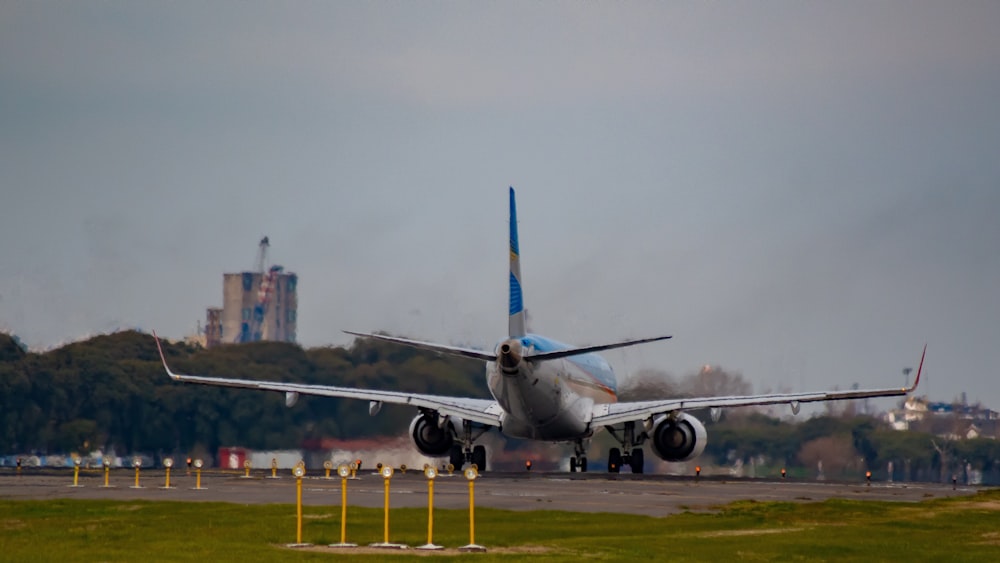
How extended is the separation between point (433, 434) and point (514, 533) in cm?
3899

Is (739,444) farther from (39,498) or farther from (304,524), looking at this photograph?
(304,524)

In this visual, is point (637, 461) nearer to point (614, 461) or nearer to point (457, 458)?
point (614, 461)

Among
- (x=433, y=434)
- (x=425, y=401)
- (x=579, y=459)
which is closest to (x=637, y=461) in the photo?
(x=579, y=459)

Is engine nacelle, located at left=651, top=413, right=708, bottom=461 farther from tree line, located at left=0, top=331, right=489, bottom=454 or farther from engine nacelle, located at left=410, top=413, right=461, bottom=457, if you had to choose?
tree line, located at left=0, top=331, right=489, bottom=454

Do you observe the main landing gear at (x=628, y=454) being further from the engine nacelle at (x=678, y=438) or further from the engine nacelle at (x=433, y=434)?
the engine nacelle at (x=433, y=434)

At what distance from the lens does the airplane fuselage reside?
205 ft

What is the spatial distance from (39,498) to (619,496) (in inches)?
651

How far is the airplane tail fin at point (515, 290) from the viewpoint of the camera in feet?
212

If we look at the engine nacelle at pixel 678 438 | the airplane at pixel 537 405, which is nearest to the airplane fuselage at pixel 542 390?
the airplane at pixel 537 405

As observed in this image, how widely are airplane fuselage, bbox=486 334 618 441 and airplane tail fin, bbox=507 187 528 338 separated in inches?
23.9

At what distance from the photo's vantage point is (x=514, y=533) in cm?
3300

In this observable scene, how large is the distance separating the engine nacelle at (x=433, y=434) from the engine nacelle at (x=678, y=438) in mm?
9040

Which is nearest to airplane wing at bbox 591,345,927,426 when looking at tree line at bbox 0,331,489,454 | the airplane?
the airplane

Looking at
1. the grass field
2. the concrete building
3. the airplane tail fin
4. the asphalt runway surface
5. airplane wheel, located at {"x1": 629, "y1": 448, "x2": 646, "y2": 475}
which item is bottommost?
the grass field
